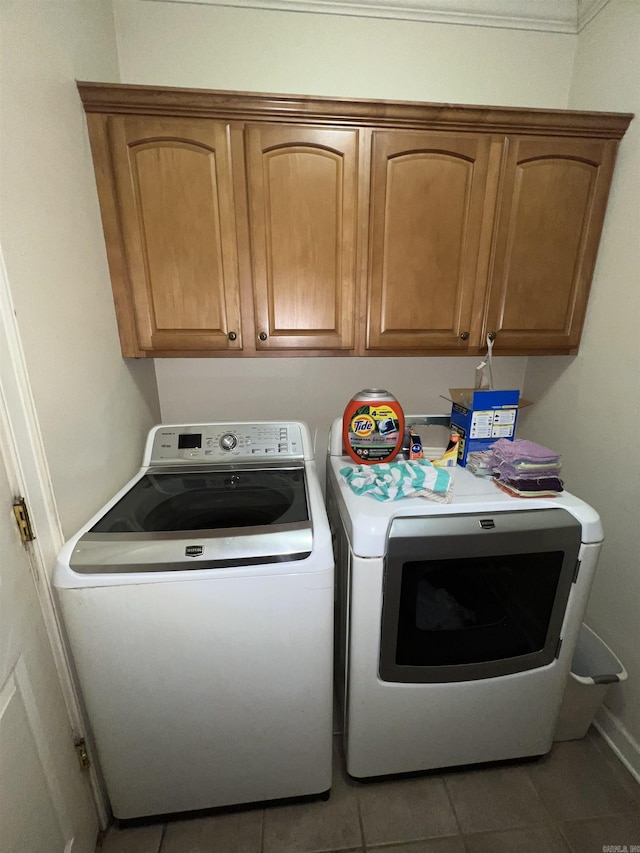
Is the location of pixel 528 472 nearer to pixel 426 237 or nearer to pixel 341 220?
pixel 426 237

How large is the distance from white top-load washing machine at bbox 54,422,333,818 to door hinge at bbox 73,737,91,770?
55 mm

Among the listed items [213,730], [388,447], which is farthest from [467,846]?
[388,447]

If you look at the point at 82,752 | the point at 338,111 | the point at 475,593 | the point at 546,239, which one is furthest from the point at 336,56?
the point at 82,752

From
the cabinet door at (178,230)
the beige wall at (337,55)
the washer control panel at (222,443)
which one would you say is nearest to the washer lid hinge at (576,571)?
the washer control panel at (222,443)

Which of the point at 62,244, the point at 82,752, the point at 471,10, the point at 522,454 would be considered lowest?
the point at 82,752

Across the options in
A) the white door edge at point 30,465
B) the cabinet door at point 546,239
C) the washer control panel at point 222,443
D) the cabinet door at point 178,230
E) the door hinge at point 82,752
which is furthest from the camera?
the washer control panel at point 222,443

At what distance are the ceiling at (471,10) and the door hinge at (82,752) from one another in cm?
248

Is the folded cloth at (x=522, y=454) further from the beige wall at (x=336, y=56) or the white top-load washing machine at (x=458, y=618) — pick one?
the beige wall at (x=336, y=56)

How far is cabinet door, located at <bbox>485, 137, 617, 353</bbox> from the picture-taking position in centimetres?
128

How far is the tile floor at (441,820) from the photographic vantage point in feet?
3.62

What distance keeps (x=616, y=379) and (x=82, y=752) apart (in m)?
2.09

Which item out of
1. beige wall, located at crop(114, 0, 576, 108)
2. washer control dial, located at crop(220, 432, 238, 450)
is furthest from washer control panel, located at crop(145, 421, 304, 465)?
beige wall, located at crop(114, 0, 576, 108)

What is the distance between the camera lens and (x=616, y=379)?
133 centimetres

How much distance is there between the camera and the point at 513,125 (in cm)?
123
